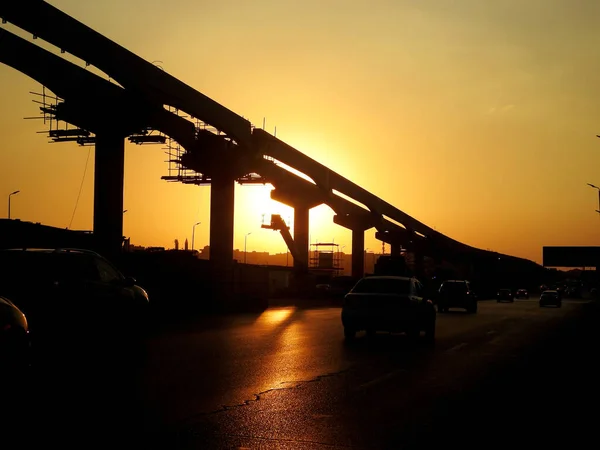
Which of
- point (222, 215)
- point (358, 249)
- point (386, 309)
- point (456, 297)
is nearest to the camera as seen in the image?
point (386, 309)

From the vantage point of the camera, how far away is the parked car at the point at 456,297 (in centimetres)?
A: 4619

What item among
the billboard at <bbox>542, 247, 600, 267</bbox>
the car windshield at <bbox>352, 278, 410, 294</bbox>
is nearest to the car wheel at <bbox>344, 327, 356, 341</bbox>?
the car windshield at <bbox>352, 278, 410, 294</bbox>

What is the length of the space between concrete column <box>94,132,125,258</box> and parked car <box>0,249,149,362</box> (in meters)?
28.5

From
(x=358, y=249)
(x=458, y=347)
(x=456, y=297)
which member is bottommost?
(x=458, y=347)

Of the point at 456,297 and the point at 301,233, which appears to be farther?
the point at 301,233

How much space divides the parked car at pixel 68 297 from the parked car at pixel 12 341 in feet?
16.9

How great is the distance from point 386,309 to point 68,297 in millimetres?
8723

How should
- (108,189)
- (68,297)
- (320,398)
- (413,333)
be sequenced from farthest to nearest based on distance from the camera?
(108,189), (413,333), (68,297), (320,398)

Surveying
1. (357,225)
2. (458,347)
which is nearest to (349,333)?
(458,347)

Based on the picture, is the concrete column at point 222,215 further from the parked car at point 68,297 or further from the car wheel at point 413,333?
the parked car at point 68,297

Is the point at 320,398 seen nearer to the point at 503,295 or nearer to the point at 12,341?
the point at 12,341

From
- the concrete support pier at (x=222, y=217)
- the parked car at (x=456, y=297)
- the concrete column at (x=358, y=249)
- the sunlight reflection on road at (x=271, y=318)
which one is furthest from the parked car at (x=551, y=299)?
the sunlight reflection on road at (x=271, y=318)

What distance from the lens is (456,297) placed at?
152ft

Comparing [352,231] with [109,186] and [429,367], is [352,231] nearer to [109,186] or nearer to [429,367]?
[109,186]
